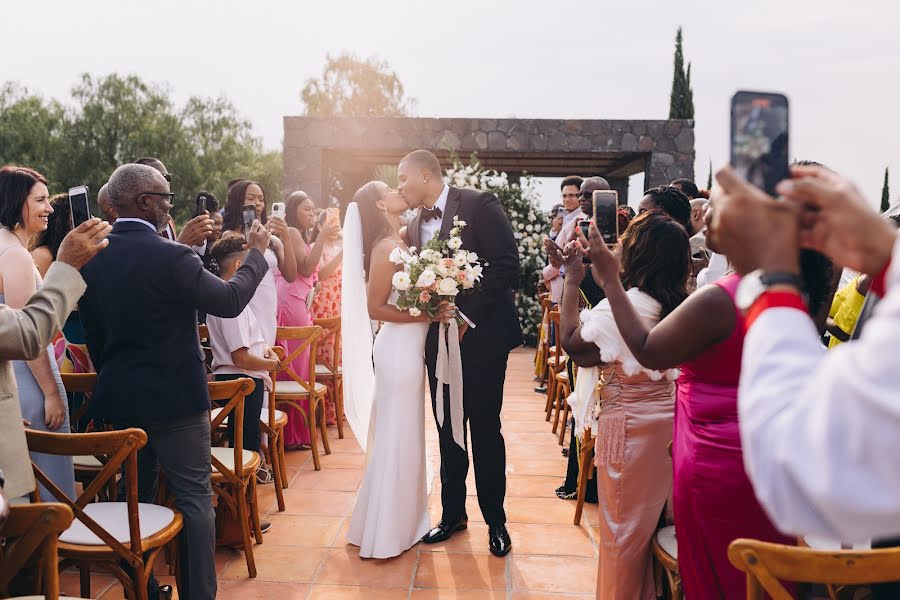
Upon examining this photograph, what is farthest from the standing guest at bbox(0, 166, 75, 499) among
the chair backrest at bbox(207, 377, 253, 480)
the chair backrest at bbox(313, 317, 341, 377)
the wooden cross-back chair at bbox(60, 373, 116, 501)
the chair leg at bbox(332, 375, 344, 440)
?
the chair leg at bbox(332, 375, 344, 440)

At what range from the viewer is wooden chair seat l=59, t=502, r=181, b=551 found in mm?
2752

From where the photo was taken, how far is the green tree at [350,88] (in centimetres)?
4031

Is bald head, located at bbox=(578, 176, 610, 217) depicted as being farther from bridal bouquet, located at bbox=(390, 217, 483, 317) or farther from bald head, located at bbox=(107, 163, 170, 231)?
bald head, located at bbox=(107, 163, 170, 231)

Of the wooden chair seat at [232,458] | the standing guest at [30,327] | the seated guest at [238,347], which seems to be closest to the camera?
the standing guest at [30,327]

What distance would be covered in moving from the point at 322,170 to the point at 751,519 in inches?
417

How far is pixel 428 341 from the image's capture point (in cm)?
412

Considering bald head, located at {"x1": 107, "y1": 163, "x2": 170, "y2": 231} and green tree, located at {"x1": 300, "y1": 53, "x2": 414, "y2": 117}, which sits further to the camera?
green tree, located at {"x1": 300, "y1": 53, "x2": 414, "y2": 117}

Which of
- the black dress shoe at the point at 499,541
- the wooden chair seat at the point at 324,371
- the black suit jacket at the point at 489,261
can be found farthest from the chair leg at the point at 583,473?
the wooden chair seat at the point at 324,371

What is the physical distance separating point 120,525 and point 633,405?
216 cm

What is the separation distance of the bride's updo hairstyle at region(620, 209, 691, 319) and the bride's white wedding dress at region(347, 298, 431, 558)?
5.30 feet

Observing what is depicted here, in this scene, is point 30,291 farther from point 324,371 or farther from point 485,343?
point 324,371

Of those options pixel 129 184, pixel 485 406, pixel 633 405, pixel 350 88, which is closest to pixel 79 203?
pixel 129 184

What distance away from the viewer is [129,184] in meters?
2.94

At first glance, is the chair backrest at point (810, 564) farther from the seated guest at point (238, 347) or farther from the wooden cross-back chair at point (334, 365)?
the wooden cross-back chair at point (334, 365)
